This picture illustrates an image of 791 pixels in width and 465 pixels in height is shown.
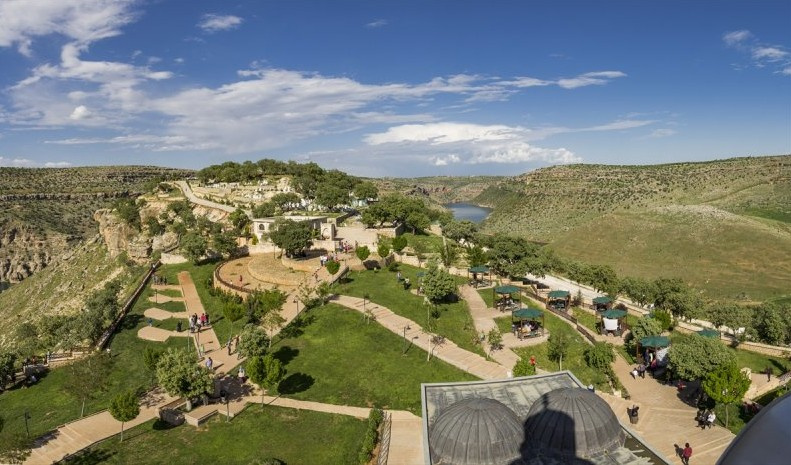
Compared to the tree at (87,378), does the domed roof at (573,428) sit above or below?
above

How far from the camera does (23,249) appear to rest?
363 feet

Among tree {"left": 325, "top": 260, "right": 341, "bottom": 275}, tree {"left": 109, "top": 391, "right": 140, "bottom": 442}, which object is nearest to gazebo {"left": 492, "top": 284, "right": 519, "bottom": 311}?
tree {"left": 325, "top": 260, "right": 341, "bottom": 275}

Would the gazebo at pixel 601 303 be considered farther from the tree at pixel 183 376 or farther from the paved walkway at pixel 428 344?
the tree at pixel 183 376

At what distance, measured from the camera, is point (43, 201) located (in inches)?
4766

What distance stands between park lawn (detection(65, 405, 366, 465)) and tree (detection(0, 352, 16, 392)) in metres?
11.2

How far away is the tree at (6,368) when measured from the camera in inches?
1034

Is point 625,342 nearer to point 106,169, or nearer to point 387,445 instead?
point 387,445

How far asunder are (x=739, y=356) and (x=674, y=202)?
88.5 metres

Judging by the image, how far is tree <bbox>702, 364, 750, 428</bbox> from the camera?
22484mm

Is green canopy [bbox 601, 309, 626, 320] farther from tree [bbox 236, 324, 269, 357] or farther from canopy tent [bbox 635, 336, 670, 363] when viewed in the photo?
tree [bbox 236, 324, 269, 357]

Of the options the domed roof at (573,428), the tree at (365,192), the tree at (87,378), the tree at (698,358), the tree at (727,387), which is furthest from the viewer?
the tree at (365,192)

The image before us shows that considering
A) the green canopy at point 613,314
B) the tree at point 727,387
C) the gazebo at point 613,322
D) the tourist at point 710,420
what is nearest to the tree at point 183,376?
the tourist at point 710,420

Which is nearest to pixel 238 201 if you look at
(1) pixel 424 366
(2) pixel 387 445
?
(1) pixel 424 366

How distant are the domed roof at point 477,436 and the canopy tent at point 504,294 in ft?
63.6
